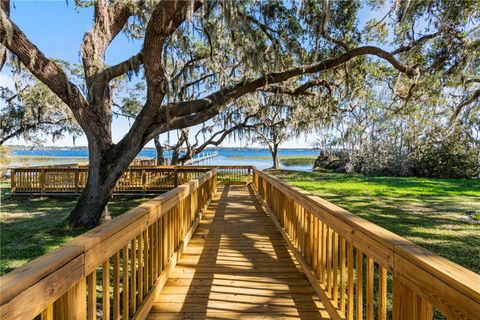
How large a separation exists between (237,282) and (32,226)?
5.56 metres

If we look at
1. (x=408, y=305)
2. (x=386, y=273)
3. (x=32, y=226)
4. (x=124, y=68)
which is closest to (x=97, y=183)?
(x=32, y=226)

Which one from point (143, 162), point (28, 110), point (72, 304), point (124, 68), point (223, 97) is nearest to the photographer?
point (72, 304)

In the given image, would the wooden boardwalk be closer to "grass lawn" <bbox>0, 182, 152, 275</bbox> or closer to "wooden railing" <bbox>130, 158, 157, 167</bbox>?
"grass lawn" <bbox>0, 182, 152, 275</bbox>

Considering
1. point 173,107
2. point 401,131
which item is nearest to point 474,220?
point 173,107

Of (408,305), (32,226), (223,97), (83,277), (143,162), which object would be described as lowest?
(32,226)

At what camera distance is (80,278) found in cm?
114

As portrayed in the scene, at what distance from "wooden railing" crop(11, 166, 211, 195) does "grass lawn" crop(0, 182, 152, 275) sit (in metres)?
0.42

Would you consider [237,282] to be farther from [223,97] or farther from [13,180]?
[13,180]

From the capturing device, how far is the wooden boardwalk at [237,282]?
215 cm

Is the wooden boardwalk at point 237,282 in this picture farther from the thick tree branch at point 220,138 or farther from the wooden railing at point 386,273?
the thick tree branch at point 220,138

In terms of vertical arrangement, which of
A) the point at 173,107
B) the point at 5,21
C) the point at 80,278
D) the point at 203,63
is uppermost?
the point at 203,63

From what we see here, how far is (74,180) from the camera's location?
965 cm

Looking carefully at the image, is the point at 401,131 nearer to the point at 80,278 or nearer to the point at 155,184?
the point at 155,184

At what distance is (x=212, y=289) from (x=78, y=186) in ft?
29.6
